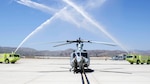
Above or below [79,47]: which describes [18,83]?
below

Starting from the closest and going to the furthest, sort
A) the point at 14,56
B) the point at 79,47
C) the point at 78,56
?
the point at 78,56, the point at 79,47, the point at 14,56

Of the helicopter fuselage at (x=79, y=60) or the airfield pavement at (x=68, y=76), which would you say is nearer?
the airfield pavement at (x=68, y=76)

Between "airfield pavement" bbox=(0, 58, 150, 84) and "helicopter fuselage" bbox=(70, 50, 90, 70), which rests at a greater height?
"helicopter fuselage" bbox=(70, 50, 90, 70)

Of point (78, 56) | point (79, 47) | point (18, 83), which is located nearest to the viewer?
point (18, 83)

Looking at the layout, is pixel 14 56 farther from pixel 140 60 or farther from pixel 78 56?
pixel 78 56

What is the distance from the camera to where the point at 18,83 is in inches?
785

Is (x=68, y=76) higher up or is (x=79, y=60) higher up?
(x=79, y=60)

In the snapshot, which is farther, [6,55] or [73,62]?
[6,55]

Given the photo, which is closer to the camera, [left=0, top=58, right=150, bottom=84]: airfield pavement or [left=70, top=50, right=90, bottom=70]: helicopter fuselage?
[left=0, top=58, right=150, bottom=84]: airfield pavement

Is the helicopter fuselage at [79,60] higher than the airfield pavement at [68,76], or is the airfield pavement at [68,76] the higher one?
the helicopter fuselage at [79,60]

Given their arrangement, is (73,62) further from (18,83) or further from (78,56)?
(18,83)

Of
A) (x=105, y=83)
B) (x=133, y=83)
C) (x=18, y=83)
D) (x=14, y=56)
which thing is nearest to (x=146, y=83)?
(x=133, y=83)

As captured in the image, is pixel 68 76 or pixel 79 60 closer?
pixel 68 76

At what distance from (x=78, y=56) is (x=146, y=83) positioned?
11.6 meters
